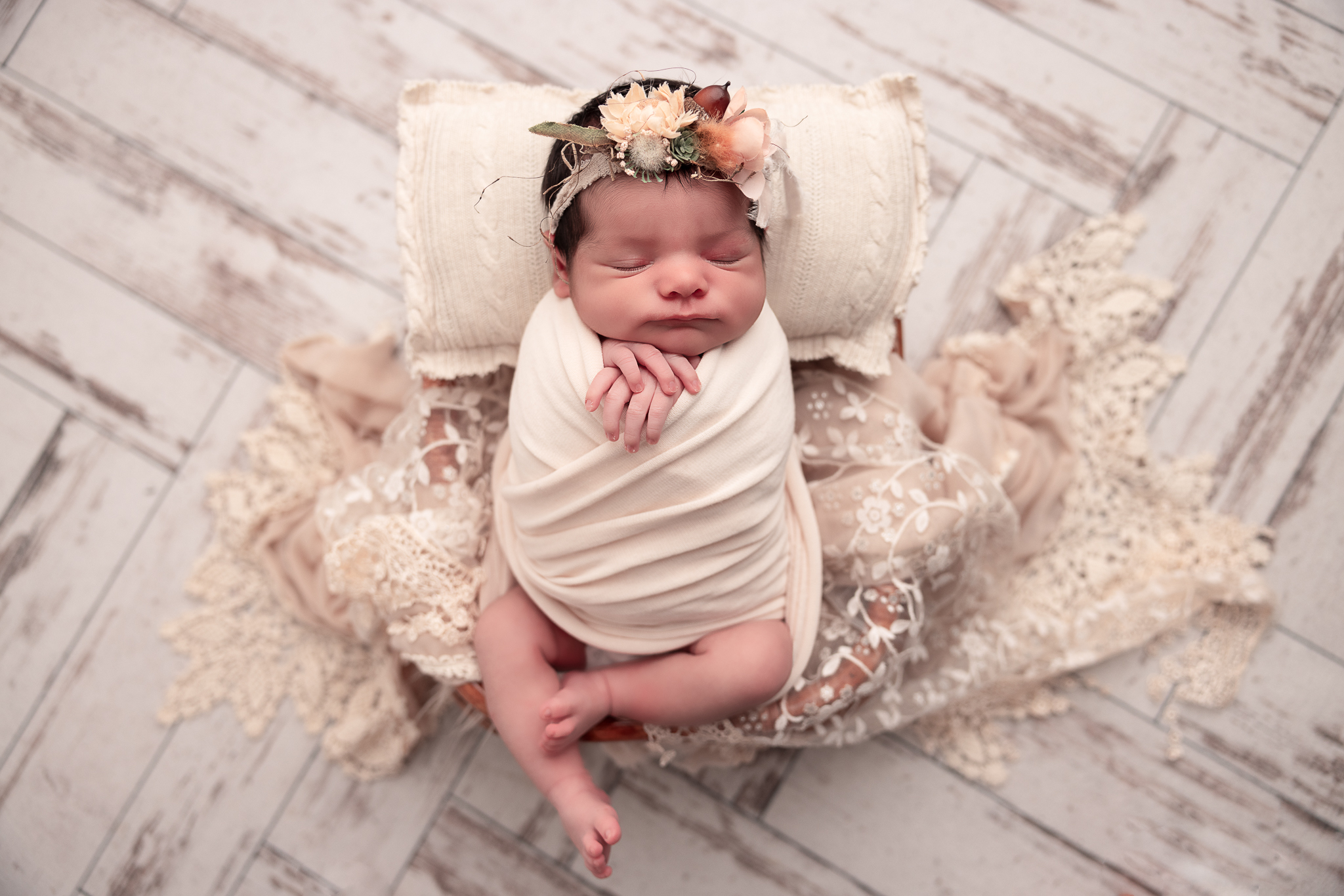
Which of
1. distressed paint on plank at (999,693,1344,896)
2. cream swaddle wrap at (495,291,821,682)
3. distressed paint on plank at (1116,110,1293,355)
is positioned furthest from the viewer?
distressed paint on plank at (1116,110,1293,355)

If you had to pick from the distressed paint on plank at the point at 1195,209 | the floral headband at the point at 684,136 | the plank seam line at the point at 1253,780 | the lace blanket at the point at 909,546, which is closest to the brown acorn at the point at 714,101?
the floral headband at the point at 684,136

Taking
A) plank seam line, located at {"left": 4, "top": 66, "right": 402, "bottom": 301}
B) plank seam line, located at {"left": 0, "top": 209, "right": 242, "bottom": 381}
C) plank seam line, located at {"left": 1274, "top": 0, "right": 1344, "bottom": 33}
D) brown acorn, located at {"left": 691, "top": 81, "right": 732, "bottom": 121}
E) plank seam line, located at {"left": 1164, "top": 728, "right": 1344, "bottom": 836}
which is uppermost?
plank seam line, located at {"left": 1274, "top": 0, "right": 1344, "bottom": 33}

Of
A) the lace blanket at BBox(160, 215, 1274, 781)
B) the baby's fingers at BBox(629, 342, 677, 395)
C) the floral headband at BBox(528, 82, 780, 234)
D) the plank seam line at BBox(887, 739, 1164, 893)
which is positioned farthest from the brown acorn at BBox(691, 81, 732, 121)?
the plank seam line at BBox(887, 739, 1164, 893)

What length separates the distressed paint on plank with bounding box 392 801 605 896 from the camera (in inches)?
58.2

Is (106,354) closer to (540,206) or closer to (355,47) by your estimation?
(355,47)

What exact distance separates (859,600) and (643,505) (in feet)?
1.15

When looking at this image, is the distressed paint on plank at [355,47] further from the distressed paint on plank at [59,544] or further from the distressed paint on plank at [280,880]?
the distressed paint on plank at [280,880]

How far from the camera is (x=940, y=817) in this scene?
4.86ft

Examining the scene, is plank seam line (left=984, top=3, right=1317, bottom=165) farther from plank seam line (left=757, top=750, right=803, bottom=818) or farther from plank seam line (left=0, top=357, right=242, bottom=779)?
plank seam line (left=0, top=357, right=242, bottom=779)

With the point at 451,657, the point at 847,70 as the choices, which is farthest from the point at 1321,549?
the point at 451,657

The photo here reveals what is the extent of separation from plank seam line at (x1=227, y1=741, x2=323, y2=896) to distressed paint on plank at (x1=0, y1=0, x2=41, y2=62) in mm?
1485

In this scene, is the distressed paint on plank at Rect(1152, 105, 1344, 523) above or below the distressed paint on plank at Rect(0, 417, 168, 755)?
above

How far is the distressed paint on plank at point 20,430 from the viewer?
1.58 m

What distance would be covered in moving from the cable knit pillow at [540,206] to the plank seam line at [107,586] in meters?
0.65
